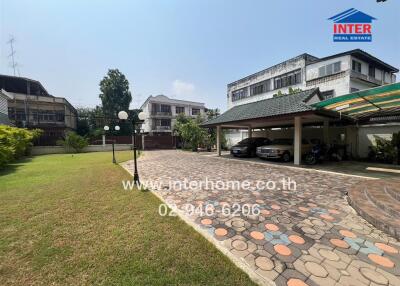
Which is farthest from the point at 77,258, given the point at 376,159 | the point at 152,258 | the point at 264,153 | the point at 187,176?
the point at 376,159

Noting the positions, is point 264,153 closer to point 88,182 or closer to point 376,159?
point 376,159

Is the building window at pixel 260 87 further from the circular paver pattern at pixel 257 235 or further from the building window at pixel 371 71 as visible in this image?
the circular paver pattern at pixel 257 235

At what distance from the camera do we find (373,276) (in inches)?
80.3

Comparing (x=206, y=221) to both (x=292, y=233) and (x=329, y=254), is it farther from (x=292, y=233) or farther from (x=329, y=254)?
(x=329, y=254)

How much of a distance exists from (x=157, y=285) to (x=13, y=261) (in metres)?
2.09

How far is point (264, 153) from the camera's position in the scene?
36.5 ft

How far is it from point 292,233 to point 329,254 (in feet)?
1.93

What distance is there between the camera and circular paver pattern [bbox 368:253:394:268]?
2.24m

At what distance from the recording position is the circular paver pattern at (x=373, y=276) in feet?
6.46

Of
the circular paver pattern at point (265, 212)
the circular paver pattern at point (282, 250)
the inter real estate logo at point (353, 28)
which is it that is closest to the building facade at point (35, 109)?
the circular paver pattern at point (265, 212)

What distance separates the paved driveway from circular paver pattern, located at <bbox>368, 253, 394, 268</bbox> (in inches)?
0.4

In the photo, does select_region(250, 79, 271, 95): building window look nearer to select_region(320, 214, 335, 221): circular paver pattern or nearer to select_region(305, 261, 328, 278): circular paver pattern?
select_region(320, 214, 335, 221): circular paver pattern

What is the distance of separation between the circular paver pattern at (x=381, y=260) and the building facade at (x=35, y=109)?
26.3m

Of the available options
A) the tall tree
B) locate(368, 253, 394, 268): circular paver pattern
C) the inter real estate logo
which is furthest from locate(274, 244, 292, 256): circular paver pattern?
the tall tree
